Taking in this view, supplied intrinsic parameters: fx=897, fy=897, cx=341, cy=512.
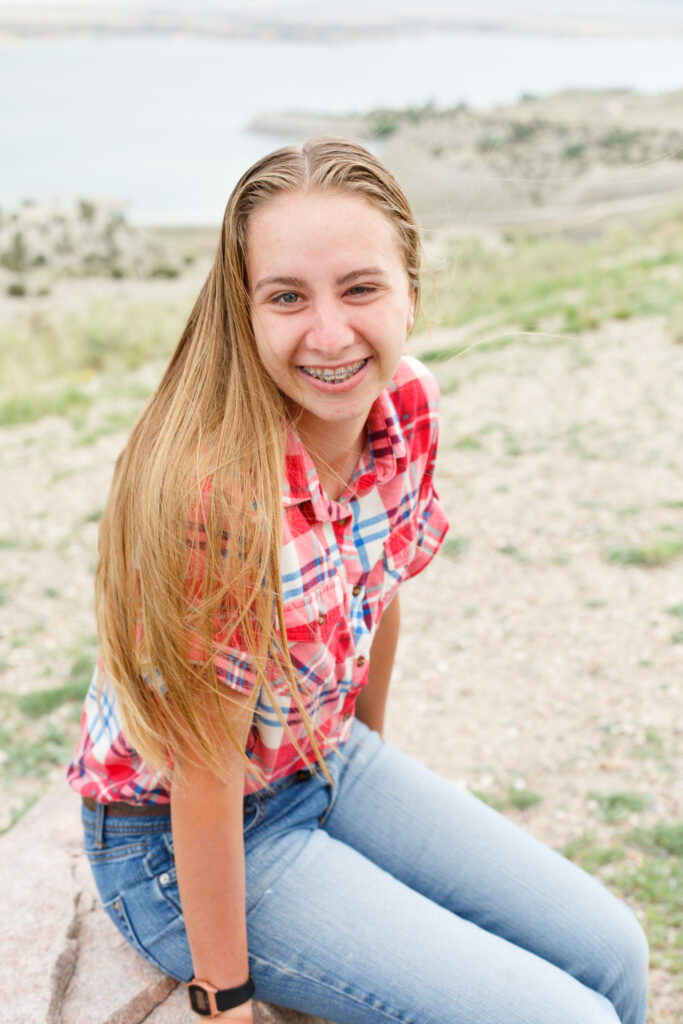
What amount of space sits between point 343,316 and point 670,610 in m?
2.95

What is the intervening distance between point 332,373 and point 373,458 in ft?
1.04

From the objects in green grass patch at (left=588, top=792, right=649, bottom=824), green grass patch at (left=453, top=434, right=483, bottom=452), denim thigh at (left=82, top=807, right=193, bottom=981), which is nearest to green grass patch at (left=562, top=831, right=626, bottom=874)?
green grass patch at (left=588, top=792, right=649, bottom=824)

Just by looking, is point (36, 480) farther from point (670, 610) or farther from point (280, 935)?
point (280, 935)

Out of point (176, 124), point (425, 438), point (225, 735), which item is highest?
point (176, 124)

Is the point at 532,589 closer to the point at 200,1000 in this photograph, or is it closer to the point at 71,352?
the point at 200,1000

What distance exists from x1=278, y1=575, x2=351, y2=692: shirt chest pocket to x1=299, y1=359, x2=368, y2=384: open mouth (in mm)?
372

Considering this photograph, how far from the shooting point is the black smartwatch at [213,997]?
1.62m

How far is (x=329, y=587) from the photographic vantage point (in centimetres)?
168

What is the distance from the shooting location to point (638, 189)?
2105cm

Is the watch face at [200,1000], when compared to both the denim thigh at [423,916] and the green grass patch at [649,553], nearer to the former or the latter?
the denim thigh at [423,916]

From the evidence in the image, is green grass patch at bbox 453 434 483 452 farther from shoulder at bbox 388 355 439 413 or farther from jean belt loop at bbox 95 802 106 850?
jean belt loop at bbox 95 802 106 850

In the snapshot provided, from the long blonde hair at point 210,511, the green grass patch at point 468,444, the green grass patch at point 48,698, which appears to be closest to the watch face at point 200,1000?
the long blonde hair at point 210,511

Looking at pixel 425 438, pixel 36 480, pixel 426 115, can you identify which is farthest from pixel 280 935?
pixel 36 480

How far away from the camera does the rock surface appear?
185 cm
